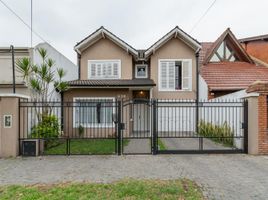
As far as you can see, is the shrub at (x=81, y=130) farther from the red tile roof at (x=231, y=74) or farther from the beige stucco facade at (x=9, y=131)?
the red tile roof at (x=231, y=74)

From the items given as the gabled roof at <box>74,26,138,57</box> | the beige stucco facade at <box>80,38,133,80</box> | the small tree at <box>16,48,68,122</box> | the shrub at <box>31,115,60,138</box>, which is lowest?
the shrub at <box>31,115,60,138</box>

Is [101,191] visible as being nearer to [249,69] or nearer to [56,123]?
[56,123]

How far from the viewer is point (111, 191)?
237 inches

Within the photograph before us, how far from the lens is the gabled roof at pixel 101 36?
17.5 meters

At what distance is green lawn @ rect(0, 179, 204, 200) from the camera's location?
5637mm

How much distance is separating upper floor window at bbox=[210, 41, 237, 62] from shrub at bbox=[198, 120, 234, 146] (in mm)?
6712

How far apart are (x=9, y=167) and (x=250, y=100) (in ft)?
28.8

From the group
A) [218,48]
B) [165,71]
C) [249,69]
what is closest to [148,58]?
[165,71]

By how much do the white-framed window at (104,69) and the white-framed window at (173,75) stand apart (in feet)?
9.41

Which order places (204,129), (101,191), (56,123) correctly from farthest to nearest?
1. (204,129)
2. (56,123)
3. (101,191)

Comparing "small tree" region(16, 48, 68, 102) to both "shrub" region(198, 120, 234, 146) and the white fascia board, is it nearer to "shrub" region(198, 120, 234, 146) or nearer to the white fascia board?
the white fascia board

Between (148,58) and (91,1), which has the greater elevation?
(91,1)

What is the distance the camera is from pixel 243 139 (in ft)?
34.0

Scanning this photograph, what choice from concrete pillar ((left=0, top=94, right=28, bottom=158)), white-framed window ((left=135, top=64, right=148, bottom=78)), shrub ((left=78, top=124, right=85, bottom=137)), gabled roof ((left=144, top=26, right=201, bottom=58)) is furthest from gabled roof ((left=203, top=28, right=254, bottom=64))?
concrete pillar ((left=0, top=94, right=28, bottom=158))
